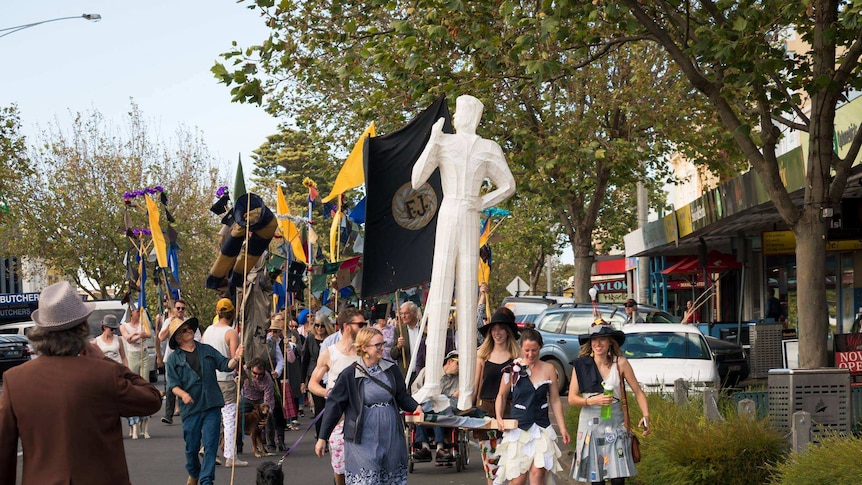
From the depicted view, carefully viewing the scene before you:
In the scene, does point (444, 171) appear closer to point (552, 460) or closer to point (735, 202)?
point (552, 460)

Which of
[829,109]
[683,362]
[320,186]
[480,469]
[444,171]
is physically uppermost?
[320,186]

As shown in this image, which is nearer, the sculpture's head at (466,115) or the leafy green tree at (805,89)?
the sculpture's head at (466,115)

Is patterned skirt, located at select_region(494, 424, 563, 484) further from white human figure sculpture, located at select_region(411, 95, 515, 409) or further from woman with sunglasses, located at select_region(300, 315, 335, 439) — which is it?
woman with sunglasses, located at select_region(300, 315, 335, 439)

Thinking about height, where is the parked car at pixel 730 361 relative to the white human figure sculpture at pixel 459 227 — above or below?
below

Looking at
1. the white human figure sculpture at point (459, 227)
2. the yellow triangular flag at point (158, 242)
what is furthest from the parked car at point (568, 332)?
the white human figure sculpture at point (459, 227)

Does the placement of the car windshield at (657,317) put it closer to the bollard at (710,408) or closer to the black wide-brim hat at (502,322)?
the bollard at (710,408)

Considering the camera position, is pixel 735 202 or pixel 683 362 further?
pixel 735 202

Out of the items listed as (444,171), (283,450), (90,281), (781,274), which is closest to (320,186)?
(90,281)

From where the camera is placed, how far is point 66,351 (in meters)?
5.31

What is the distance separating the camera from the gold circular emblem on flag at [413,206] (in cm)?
966

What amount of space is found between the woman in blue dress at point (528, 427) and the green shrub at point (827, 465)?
1.64m

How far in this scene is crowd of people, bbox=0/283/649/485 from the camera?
5246 mm

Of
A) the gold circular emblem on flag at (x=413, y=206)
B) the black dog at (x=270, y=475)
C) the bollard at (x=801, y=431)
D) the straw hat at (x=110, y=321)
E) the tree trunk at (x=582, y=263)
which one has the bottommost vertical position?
the black dog at (x=270, y=475)

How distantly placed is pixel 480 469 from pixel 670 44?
5057mm
